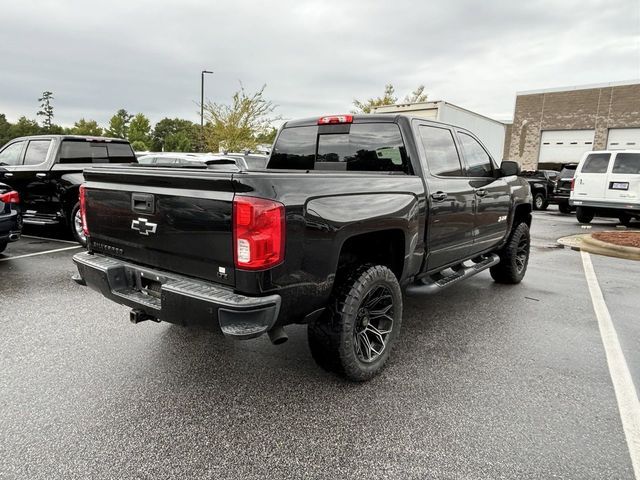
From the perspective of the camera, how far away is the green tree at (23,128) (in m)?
71.3

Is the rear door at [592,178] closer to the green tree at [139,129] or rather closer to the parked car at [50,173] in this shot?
the parked car at [50,173]

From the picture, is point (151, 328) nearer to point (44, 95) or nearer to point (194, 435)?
point (194, 435)

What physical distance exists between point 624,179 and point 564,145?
22.3 m

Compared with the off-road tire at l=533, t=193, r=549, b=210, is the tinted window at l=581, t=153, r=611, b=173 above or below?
above

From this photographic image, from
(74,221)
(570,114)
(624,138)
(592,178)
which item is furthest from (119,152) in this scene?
(570,114)

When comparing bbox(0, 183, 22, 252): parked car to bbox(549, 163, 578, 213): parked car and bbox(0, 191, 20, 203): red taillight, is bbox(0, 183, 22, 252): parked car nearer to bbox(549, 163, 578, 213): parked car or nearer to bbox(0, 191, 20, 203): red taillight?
bbox(0, 191, 20, 203): red taillight

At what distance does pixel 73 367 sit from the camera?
3.24 m

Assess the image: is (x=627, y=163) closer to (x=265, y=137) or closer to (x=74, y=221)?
(x=74, y=221)

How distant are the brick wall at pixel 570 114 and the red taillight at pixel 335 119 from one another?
31.5 metres

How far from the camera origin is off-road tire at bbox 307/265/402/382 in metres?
2.90

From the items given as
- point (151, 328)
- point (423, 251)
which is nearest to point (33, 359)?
point (151, 328)

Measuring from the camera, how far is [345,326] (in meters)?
2.89

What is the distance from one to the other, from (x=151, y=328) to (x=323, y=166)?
2.15 meters

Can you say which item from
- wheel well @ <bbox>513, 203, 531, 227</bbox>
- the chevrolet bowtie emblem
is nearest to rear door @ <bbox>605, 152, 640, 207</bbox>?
wheel well @ <bbox>513, 203, 531, 227</bbox>
